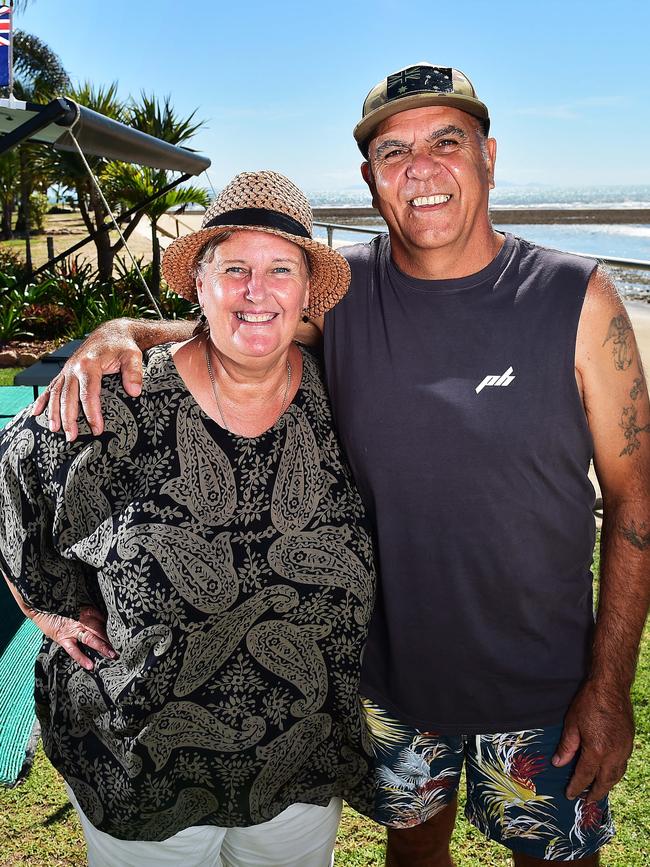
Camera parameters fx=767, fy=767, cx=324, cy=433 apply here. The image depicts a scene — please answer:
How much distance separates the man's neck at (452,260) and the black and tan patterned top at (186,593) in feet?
1.64

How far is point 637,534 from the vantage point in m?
2.05

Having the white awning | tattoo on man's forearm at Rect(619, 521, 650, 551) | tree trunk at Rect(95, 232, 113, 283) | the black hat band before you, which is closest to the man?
tattoo on man's forearm at Rect(619, 521, 650, 551)

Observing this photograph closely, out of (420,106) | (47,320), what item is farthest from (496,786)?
(47,320)

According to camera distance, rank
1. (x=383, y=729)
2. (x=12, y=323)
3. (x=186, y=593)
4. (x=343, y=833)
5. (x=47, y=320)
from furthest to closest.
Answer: (x=47, y=320), (x=12, y=323), (x=343, y=833), (x=383, y=729), (x=186, y=593)

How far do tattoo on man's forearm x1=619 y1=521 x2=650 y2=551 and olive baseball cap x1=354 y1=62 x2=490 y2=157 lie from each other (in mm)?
1197

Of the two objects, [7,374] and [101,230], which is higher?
[101,230]

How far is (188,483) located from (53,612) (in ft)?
1.74

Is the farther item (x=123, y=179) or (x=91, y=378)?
(x=123, y=179)

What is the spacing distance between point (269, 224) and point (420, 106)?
0.61m

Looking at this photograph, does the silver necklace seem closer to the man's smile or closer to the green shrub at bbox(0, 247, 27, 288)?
the man's smile

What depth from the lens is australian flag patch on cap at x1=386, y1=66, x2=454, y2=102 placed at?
2.04m

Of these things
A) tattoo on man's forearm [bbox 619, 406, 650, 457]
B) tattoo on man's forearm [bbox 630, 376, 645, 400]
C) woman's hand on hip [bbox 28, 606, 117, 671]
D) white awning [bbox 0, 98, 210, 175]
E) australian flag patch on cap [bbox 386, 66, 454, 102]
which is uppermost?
white awning [bbox 0, 98, 210, 175]

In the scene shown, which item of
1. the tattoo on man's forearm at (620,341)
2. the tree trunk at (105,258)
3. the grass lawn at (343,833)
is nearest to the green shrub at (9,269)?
the tree trunk at (105,258)

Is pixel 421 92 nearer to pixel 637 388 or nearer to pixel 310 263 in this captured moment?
pixel 310 263
